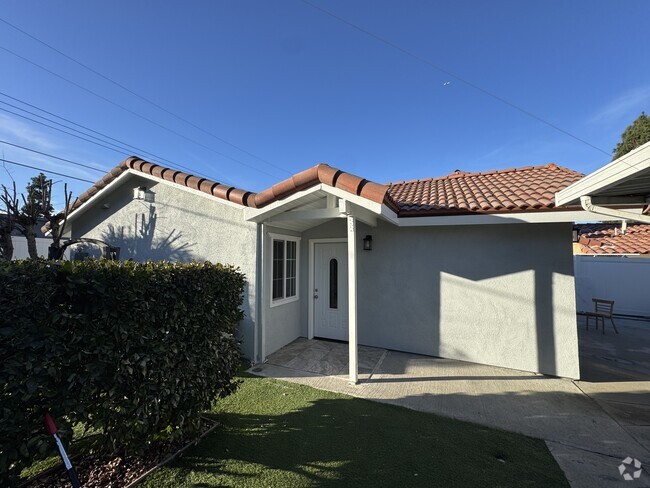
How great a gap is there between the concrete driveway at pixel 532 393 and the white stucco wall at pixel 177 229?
2.28m

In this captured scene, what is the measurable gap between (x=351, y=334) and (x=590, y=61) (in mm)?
10414

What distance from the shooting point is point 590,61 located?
786cm

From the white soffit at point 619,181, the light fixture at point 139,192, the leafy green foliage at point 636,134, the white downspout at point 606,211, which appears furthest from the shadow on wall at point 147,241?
the leafy green foliage at point 636,134

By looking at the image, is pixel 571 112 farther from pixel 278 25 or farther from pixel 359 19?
pixel 278 25

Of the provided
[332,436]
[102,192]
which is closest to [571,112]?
[332,436]

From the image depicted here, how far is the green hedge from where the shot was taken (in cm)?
224

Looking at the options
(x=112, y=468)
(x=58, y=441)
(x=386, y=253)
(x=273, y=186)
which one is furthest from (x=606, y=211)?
(x=112, y=468)

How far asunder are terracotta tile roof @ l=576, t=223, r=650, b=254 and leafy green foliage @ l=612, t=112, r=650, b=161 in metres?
17.1

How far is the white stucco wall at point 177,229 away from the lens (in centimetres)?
707

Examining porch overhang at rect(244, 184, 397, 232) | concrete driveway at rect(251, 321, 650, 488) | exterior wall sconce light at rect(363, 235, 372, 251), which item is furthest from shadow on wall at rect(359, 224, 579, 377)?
porch overhang at rect(244, 184, 397, 232)

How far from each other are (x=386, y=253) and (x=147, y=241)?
7.76 metres

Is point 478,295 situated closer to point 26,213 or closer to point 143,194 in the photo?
point 143,194

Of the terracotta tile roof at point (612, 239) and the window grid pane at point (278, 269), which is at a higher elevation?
the terracotta tile roof at point (612, 239)

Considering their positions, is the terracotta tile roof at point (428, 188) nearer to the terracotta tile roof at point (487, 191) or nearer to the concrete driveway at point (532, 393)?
the terracotta tile roof at point (487, 191)
